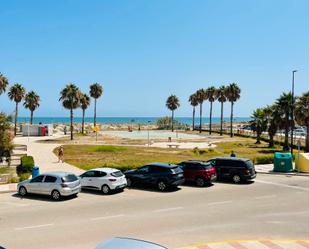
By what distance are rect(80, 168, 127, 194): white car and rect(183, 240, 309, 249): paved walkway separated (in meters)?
10.1

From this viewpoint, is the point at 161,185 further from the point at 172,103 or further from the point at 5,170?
the point at 172,103

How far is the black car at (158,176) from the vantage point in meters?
23.4

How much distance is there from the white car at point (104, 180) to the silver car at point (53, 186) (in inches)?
55.8

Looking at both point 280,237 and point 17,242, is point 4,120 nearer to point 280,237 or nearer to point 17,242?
Answer: point 17,242

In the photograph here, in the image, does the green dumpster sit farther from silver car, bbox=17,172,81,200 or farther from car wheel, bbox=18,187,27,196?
car wheel, bbox=18,187,27,196

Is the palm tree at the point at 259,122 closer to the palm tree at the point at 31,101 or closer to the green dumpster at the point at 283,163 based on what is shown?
the green dumpster at the point at 283,163

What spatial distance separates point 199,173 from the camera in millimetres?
25375

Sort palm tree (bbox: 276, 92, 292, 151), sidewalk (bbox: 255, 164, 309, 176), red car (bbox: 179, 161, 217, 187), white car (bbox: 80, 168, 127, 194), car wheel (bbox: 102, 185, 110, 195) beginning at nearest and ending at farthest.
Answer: white car (bbox: 80, 168, 127, 194), car wheel (bbox: 102, 185, 110, 195), red car (bbox: 179, 161, 217, 187), sidewalk (bbox: 255, 164, 309, 176), palm tree (bbox: 276, 92, 292, 151)

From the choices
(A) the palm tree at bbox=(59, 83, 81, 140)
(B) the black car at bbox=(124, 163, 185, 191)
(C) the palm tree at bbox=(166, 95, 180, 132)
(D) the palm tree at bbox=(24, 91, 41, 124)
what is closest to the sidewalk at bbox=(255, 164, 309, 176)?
(B) the black car at bbox=(124, 163, 185, 191)

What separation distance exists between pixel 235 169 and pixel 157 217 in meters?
11.8

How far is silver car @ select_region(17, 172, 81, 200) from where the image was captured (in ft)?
66.8

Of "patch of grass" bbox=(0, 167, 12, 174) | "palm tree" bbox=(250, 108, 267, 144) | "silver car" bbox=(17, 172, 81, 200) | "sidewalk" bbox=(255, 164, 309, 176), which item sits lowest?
"patch of grass" bbox=(0, 167, 12, 174)

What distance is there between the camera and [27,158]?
3059 cm

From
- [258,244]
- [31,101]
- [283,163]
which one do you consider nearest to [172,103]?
[31,101]
